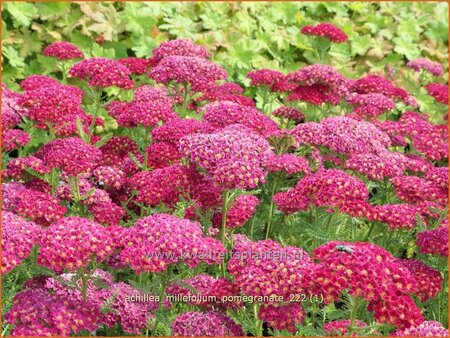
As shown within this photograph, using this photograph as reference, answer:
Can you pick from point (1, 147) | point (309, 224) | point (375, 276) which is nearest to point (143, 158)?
point (1, 147)

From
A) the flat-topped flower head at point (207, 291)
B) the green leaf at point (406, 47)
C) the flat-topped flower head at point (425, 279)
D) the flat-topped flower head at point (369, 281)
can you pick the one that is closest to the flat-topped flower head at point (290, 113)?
the flat-topped flower head at point (425, 279)

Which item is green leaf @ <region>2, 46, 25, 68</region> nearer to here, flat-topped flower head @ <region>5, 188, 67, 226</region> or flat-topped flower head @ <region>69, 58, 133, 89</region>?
flat-topped flower head @ <region>69, 58, 133, 89</region>

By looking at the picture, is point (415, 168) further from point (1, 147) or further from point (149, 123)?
point (1, 147)

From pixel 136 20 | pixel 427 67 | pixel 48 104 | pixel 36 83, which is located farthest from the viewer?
pixel 136 20

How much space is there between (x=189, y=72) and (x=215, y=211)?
1185mm

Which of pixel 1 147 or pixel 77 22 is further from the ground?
pixel 1 147

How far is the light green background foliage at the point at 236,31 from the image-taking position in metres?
7.32

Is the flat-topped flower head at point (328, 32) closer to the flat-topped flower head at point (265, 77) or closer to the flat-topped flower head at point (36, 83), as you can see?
the flat-topped flower head at point (265, 77)

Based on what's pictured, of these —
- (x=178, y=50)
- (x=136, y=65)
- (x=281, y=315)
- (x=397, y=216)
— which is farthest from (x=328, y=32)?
(x=281, y=315)

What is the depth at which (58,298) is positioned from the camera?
3029 mm

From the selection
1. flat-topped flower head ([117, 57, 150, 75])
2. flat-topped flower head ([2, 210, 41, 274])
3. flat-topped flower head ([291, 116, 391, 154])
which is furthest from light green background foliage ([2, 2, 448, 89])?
flat-topped flower head ([2, 210, 41, 274])

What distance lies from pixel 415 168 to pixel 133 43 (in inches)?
157

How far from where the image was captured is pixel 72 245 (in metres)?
2.89

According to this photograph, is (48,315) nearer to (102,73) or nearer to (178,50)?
(102,73)
